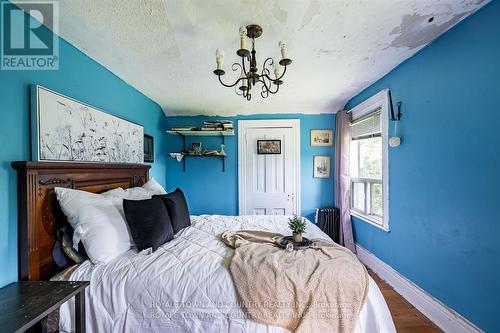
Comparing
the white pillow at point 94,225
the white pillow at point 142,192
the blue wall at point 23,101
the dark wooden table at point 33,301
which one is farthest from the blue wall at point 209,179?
Answer: the dark wooden table at point 33,301

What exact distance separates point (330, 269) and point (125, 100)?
2.63 metres

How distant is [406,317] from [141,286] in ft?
7.02

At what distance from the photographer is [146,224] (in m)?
1.55

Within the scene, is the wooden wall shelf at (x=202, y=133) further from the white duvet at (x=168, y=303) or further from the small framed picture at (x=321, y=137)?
the white duvet at (x=168, y=303)

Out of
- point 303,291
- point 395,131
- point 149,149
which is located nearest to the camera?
point 303,291

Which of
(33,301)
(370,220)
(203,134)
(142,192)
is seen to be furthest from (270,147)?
(33,301)

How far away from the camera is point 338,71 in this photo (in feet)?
7.47

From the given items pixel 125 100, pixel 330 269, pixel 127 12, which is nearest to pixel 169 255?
pixel 330 269

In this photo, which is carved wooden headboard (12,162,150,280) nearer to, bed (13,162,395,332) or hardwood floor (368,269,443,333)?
bed (13,162,395,332)

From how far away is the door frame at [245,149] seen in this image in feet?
11.8

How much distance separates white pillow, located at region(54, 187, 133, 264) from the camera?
1.35 metres

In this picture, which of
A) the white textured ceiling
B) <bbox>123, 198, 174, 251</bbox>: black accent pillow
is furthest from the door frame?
<bbox>123, 198, 174, 251</bbox>: black accent pillow

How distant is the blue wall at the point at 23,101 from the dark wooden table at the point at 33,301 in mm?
180

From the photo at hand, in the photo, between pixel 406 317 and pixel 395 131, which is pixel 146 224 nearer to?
pixel 406 317
